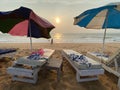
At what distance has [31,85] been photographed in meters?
3.83

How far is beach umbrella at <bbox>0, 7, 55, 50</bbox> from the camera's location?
4148 mm

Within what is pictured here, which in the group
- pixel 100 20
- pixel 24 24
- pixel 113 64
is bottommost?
pixel 113 64

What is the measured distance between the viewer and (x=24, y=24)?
5.05 m

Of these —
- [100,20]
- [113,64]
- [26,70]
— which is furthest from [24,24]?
[113,64]

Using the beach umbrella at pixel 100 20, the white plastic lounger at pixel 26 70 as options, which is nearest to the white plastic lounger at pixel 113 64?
the beach umbrella at pixel 100 20

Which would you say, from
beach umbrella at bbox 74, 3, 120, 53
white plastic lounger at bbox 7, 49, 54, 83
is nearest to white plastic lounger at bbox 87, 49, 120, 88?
beach umbrella at bbox 74, 3, 120, 53

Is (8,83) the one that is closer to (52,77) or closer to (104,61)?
(52,77)

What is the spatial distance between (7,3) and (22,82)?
12.5 metres

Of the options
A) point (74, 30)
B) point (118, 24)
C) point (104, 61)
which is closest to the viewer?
point (104, 61)

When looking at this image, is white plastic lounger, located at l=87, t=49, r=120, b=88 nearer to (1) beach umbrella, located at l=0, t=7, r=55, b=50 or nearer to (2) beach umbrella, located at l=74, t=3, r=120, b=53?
(2) beach umbrella, located at l=74, t=3, r=120, b=53

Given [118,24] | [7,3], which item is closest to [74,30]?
[7,3]

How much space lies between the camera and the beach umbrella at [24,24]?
13.6 ft

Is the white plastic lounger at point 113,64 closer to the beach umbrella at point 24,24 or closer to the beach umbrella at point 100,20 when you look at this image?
the beach umbrella at point 100,20

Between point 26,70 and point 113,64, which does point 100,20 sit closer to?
point 113,64
